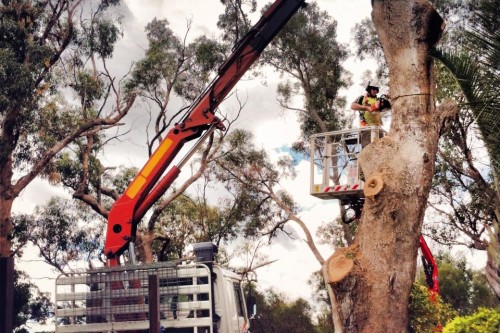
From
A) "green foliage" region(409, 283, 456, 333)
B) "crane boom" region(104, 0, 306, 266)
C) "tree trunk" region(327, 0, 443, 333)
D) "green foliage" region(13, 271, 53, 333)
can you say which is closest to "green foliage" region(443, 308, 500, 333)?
"tree trunk" region(327, 0, 443, 333)

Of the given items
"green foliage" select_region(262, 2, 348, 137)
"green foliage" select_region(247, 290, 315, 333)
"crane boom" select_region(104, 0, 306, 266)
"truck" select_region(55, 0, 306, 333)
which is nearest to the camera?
"truck" select_region(55, 0, 306, 333)

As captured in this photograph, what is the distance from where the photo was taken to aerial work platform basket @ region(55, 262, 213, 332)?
740 cm

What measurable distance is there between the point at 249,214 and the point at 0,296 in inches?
817

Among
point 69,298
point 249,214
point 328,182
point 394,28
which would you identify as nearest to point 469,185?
point 249,214

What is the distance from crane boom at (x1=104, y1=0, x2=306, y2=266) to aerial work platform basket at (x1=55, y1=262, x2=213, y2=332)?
11.0 feet

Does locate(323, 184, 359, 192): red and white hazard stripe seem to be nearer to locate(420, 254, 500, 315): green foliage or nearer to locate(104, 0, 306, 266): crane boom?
locate(104, 0, 306, 266): crane boom

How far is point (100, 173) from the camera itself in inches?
818

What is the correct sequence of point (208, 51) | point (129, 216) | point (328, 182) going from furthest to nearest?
point (208, 51) < point (129, 216) < point (328, 182)

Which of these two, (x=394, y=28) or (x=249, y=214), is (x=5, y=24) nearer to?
(x=249, y=214)

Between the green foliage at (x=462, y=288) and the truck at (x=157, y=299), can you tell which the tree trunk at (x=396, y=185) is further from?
the green foliage at (x=462, y=288)

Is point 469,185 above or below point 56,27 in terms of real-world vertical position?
below

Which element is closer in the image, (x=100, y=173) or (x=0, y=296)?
(x=0, y=296)

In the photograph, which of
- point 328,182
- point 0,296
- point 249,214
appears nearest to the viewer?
point 0,296

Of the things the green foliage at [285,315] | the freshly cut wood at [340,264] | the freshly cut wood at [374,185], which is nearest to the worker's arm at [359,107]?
the freshly cut wood at [374,185]
